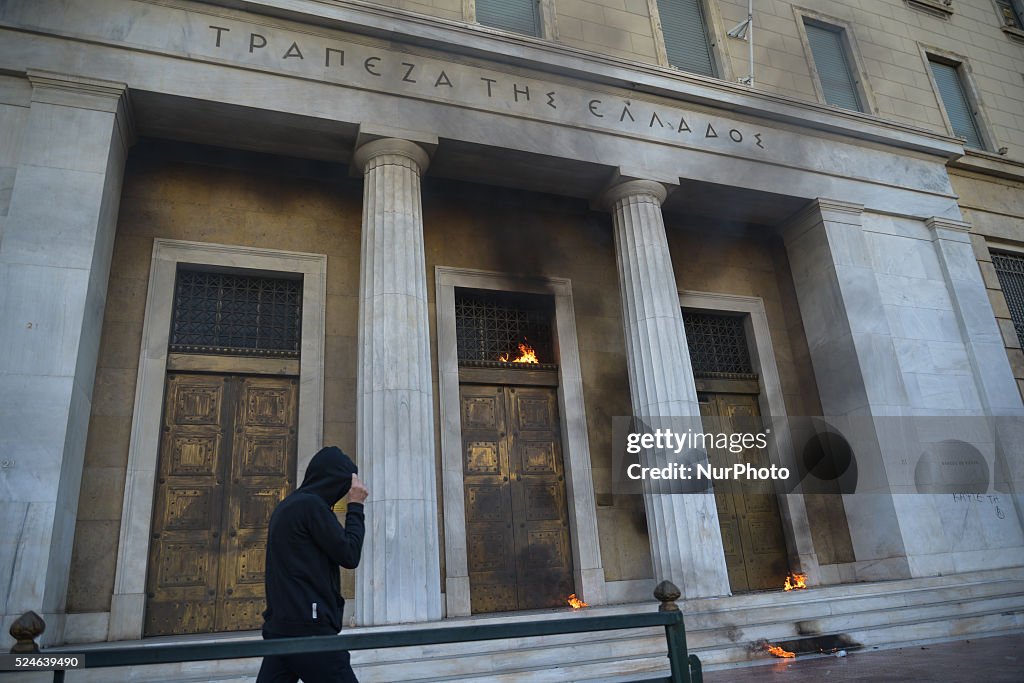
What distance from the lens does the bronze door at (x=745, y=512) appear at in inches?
497

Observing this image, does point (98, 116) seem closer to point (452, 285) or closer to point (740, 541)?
point (452, 285)

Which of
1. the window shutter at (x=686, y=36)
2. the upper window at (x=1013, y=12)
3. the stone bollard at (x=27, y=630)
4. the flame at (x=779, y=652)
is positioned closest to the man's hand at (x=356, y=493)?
the stone bollard at (x=27, y=630)

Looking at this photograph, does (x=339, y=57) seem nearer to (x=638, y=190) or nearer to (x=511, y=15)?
(x=511, y=15)

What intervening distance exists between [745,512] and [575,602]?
4033 mm

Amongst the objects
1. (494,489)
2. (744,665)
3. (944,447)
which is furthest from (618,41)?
(744,665)

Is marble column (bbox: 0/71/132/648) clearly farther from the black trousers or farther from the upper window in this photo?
the upper window

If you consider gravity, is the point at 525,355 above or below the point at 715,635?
above

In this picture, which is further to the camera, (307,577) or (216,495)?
(216,495)

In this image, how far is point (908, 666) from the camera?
669 cm

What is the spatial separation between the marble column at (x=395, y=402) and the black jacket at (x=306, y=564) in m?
4.65

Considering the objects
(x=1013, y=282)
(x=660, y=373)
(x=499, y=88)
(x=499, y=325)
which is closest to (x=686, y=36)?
(x=499, y=88)

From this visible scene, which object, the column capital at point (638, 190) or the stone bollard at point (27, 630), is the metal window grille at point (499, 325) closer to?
the column capital at point (638, 190)

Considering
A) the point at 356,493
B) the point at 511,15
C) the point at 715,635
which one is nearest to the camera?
the point at 356,493

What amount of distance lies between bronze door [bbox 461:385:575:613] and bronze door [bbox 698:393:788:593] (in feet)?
10.3
